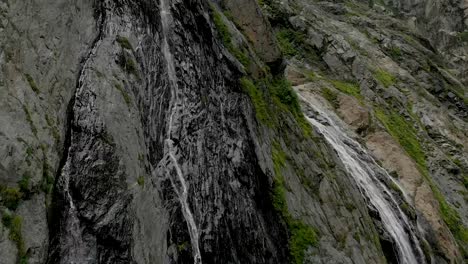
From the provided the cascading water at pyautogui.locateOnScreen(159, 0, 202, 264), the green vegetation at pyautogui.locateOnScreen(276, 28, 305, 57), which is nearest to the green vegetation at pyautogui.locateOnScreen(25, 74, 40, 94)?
the cascading water at pyautogui.locateOnScreen(159, 0, 202, 264)

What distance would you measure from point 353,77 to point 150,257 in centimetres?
2851

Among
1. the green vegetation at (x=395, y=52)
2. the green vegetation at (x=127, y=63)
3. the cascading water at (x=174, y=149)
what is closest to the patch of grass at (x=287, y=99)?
the cascading water at (x=174, y=149)

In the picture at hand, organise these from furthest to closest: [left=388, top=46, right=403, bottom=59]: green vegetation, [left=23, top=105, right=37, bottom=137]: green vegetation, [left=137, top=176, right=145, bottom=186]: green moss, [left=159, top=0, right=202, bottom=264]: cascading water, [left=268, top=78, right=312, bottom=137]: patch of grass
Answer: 1. [left=388, top=46, right=403, bottom=59]: green vegetation
2. [left=268, top=78, right=312, bottom=137]: patch of grass
3. [left=159, top=0, right=202, bottom=264]: cascading water
4. [left=137, top=176, right=145, bottom=186]: green moss
5. [left=23, top=105, right=37, bottom=137]: green vegetation

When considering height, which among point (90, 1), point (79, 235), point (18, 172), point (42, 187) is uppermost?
point (90, 1)

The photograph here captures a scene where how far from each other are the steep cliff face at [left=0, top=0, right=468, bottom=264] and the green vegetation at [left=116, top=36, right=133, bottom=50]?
0.15ft

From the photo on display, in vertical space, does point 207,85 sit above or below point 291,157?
above

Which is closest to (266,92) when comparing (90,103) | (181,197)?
(181,197)

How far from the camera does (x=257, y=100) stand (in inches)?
622

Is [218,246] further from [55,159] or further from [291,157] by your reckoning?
[291,157]

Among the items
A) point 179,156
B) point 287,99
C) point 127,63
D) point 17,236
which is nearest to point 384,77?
point 287,99

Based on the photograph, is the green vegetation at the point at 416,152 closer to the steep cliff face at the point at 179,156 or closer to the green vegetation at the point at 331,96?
the steep cliff face at the point at 179,156

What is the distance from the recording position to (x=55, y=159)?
A: 828 centimetres

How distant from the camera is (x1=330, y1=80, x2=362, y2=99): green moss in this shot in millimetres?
30555

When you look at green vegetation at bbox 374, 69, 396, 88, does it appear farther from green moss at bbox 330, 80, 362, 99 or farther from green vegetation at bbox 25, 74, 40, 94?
green vegetation at bbox 25, 74, 40, 94
